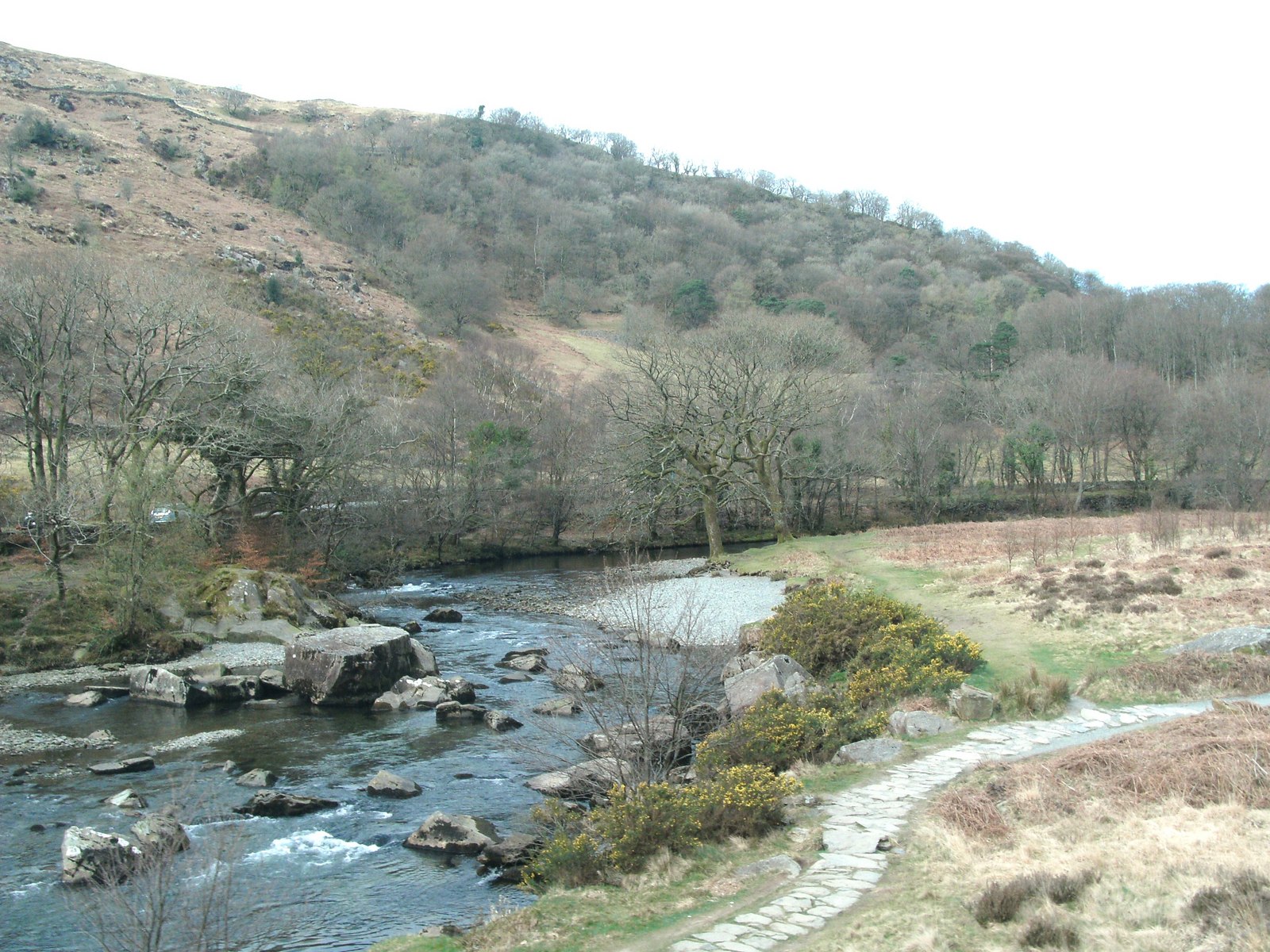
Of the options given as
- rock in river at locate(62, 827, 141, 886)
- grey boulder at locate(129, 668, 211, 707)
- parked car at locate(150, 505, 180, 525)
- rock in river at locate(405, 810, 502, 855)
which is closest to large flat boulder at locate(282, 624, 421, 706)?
grey boulder at locate(129, 668, 211, 707)

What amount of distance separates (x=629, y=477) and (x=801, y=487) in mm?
15025

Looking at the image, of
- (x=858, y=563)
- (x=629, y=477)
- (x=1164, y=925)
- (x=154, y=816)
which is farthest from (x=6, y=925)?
(x=629, y=477)

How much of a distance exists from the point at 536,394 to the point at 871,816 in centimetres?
5370

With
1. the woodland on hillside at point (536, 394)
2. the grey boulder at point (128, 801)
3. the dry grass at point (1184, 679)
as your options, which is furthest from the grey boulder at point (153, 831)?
the woodland on hillside at point (536, 394)

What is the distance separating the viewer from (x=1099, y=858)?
26.8ft

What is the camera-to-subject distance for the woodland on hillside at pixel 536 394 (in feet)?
101

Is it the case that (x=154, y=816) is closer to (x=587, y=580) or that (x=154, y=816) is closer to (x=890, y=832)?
(x=890, y=832)

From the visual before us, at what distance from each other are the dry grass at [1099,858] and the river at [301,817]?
5.09 m

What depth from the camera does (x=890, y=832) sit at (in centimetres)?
1031

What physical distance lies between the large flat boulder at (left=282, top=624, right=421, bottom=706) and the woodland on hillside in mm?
6997

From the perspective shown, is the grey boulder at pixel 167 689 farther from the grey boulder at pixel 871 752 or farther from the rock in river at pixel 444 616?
the grey boulder at pixel 871 752

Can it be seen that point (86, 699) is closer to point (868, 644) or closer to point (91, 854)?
point (91, 854)

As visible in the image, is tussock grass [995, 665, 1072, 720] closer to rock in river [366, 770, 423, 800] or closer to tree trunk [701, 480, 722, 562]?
rock in river [366, 770, 423, 800]

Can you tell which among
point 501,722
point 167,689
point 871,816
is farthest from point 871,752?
point 167,689
